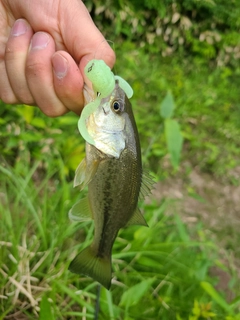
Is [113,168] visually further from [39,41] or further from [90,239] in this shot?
[90,239]

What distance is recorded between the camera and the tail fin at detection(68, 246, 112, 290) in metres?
1.33

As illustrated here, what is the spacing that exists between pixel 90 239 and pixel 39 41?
1.05 m

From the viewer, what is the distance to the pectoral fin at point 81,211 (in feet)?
4.15

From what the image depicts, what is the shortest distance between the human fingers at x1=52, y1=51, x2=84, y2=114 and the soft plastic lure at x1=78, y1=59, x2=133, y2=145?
0.14m

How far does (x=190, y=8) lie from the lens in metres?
5.01

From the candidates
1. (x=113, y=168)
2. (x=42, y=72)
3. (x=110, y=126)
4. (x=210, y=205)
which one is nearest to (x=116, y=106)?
(x=110, y=126)

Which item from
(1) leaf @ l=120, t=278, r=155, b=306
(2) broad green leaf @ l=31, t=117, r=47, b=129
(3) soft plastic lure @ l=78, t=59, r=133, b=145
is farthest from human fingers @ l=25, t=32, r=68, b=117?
(2) broad green leaf @ l=31, t=117, r=47, b=129

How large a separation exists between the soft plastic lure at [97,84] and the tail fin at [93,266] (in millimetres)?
428

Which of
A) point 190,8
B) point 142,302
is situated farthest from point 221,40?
point 142,302

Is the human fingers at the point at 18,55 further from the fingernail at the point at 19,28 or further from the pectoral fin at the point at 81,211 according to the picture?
the pectoral fin at the point at 81,211

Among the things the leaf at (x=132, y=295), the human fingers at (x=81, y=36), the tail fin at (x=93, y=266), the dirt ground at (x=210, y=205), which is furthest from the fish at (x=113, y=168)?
the dirt ground at (x=210, y=205)

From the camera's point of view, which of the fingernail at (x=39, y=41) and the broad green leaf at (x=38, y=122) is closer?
the fingernail at (x=39, y=41)

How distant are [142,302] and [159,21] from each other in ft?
12.5

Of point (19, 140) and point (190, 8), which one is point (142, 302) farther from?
point (190, 8)
